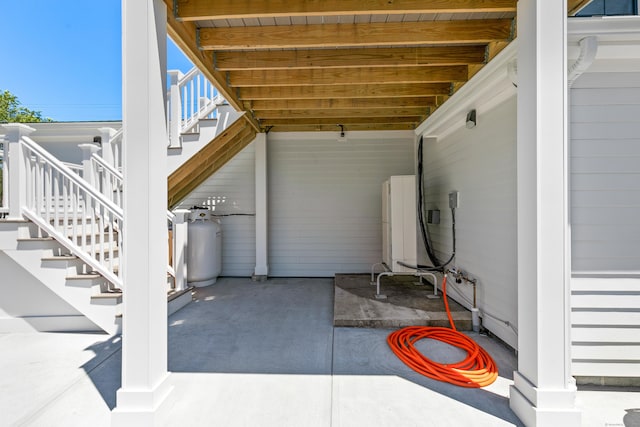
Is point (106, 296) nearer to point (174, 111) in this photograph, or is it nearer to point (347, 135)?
point (174, 111)

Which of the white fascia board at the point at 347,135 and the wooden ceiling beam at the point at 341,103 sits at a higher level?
the wooden ceiling beam at the point at 341,103

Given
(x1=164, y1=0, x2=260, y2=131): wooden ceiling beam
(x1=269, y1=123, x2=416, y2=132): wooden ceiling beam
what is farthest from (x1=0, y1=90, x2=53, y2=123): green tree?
(x1=164, y1=0, x2=260, y2=131): wooden ceiling beam

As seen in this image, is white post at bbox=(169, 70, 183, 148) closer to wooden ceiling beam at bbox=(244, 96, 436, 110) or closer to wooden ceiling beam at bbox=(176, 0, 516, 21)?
wooden ceiling beam at bbox=(244, 96, 436, 110)

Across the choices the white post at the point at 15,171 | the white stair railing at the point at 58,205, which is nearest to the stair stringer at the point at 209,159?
the white stair railing at the point at 58,205

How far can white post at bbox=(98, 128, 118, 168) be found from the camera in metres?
4.10

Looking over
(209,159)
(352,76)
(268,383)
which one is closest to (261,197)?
(209,159)

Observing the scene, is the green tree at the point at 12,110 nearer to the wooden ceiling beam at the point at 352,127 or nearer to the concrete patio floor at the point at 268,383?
the wooden ceiling beam at the point at 352,127

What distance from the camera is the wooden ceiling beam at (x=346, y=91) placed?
3695 millimetres

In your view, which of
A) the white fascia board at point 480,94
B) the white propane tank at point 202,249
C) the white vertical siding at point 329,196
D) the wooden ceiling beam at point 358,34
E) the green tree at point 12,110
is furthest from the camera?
the green tree at point 12,110

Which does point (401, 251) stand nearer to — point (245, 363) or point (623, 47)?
point (245, 363)

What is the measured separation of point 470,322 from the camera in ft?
10.3

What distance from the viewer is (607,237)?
2.17 meters

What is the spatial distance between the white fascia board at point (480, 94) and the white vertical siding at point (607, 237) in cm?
73

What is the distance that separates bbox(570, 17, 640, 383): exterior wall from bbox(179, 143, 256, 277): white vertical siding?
464 cm
